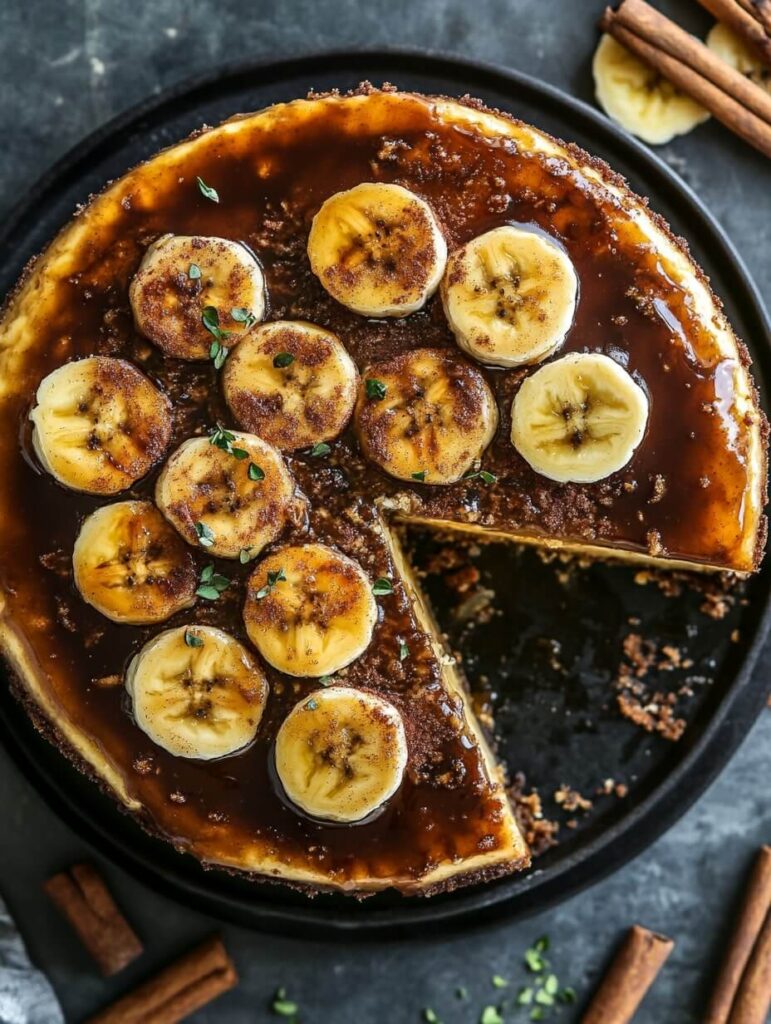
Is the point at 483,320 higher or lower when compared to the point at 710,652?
higher

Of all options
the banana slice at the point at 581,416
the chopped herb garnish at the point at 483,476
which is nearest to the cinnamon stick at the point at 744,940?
the banana slice at the point at 581,416

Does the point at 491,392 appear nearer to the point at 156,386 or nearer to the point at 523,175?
the point at 523,175

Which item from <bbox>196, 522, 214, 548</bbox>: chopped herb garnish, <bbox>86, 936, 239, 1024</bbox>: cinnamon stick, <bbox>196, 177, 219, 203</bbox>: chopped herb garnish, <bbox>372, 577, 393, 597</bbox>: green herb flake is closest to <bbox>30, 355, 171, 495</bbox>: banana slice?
<bbox>196, 522, 214, 548</bbox>: chopped herb garnish

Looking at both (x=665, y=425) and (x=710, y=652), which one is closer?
(x=665, y=425)

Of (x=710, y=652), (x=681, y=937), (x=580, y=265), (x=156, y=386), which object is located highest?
(x=156, y=386)

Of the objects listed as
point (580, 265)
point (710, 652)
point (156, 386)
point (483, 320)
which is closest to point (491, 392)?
point (483, 320)

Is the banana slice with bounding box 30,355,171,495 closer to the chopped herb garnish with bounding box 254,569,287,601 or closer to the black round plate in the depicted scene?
the chopped herb garnish with bounding box 254,569,287,601
